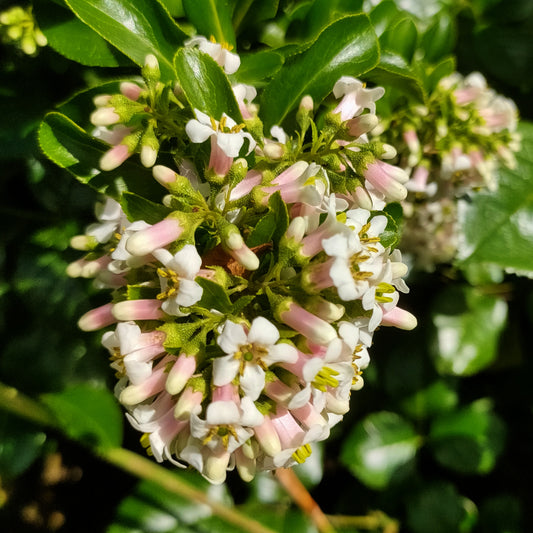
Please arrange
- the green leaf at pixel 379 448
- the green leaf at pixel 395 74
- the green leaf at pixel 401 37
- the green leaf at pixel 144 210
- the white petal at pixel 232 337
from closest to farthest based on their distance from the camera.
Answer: the white petal at pixel 232 337 → the green leaf at pixel 144 210 → the green leaf at pixel 395 74 → the green leaf at pixel 401 37 → the green leaf at pixel 379 448

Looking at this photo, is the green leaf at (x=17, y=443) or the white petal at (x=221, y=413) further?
the green leaf at (x=17, y=443)

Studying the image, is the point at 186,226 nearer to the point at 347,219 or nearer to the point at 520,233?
the point at 347,219

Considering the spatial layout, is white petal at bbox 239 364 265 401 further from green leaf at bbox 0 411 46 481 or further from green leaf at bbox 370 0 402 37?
green leaf at bbox 0 411 46 481

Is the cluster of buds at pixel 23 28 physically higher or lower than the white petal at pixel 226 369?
higher

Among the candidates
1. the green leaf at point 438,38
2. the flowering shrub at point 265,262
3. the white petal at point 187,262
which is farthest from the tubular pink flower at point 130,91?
the green leaf at point 438,38

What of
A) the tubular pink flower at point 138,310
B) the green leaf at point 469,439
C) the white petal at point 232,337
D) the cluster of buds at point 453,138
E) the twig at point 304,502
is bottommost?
the green leaf at point 469,439

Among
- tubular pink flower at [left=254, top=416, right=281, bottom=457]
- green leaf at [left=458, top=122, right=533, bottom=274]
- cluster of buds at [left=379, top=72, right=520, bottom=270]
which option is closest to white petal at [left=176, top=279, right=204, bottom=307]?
tubular pink flower at [left=254, top=416, right=281, bottom=457]

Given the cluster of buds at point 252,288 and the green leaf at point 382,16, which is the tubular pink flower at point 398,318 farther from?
the green leaf at point 382,16

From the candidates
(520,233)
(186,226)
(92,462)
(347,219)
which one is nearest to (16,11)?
(186,226)
